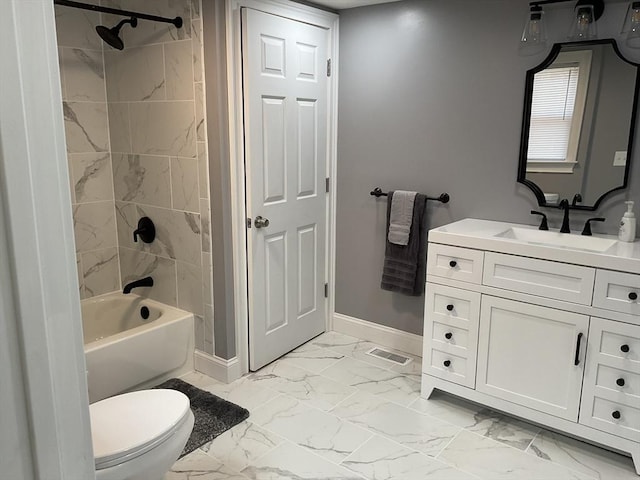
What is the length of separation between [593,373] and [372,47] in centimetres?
222

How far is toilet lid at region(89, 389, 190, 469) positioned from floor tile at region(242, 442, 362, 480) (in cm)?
54

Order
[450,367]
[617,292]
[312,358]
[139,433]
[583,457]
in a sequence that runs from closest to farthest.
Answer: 1. [139,433]
2. [617,292]
3. [583,457]
4. [450,367]
5. [312,358]

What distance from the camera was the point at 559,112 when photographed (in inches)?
102

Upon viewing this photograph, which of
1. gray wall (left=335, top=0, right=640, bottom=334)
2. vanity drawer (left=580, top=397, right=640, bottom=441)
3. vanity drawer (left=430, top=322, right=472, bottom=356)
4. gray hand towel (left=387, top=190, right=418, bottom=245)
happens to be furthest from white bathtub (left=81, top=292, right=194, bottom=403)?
vanity drawer (left=580, top=397, right=640, bottom=441)

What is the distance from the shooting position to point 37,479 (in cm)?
64

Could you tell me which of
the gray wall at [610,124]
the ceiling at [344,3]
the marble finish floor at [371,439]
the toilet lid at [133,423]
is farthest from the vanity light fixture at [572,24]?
the toilet lid at [133,423]

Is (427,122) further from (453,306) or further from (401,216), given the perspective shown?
(453,306)

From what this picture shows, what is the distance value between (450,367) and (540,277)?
0.70 metres

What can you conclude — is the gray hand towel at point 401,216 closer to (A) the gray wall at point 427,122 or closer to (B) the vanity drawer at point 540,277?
(A) the gray wall at point 427,122

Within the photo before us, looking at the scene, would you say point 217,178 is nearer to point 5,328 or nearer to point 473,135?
point 473,135

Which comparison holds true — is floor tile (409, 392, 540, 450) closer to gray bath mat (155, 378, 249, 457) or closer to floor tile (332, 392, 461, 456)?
floor tile (332, 392, 461, 456)

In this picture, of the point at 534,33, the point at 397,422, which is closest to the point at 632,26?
the point at 534,33

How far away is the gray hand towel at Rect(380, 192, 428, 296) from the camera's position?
10.1 feet

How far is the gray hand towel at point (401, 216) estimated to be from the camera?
3092 mm
